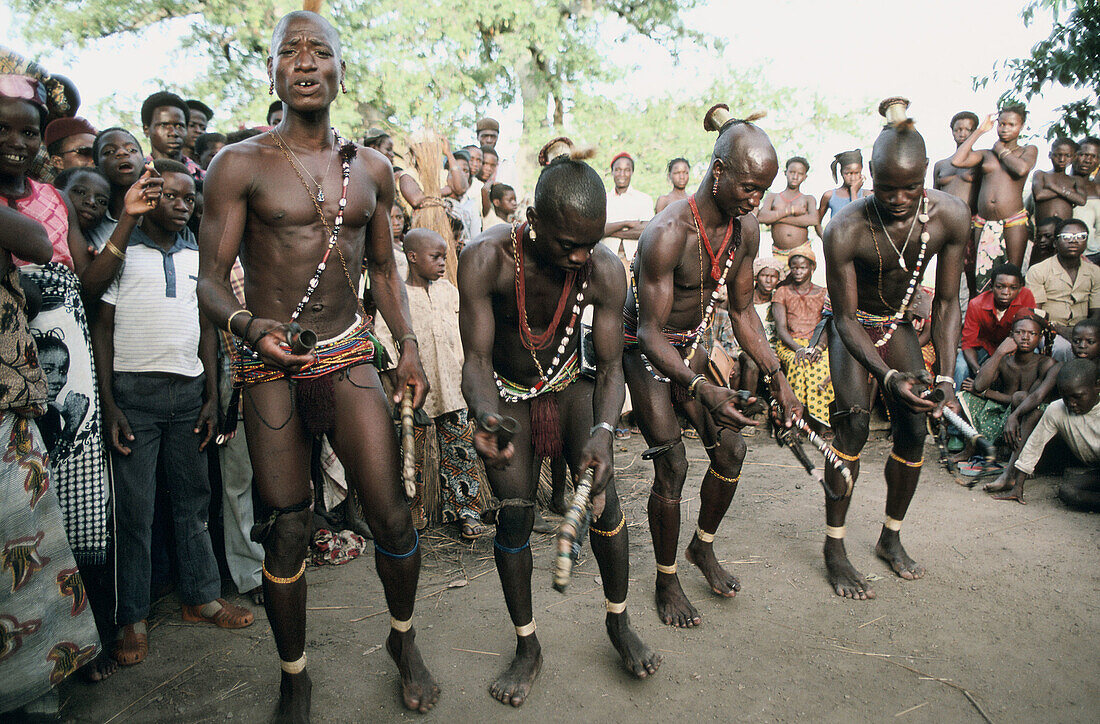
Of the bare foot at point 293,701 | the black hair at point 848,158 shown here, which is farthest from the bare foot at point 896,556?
the black hair at point 848,158

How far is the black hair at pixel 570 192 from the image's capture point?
241 centimetres

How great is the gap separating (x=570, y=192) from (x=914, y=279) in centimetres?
235

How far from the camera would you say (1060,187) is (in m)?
7.04

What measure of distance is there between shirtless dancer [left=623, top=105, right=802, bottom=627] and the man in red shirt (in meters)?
3.53

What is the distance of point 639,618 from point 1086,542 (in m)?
2.88

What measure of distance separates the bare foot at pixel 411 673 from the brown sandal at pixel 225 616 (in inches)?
38.7

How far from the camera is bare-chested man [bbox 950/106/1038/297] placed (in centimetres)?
703

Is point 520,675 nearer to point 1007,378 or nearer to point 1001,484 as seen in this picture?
point 1001,484

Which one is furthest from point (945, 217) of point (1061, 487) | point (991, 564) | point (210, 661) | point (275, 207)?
point (210, 661)

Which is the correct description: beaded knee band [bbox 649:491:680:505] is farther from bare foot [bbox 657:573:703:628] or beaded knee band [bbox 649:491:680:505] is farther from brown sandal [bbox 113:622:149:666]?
brown sandal [bbox 113:622:149:666]

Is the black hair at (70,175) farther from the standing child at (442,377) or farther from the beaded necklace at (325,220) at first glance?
the standing child at (442,377)

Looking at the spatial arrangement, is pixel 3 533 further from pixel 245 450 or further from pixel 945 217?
pixel 945 217

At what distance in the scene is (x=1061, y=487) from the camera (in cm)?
477

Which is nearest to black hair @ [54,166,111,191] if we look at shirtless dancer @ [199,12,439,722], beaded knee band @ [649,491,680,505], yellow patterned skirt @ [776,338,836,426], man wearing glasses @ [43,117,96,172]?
man wearing glasses @ [43,117,96,172]
